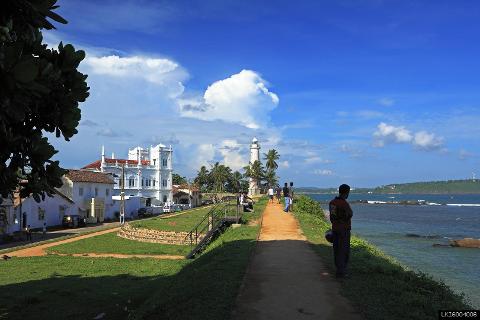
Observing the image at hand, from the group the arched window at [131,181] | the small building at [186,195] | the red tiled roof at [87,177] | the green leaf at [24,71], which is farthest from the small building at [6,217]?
the small building at [186,195]

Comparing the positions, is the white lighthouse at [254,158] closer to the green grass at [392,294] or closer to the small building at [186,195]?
the small building at [186,195]

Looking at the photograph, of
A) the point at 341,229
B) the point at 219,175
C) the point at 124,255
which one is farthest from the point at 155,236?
the point at 219,175

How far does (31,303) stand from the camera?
13594 mm

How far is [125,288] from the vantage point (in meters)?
15.8

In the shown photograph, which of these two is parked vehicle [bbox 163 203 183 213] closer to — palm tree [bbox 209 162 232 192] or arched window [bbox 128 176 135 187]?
arched window [bbox 128 176 135 187]

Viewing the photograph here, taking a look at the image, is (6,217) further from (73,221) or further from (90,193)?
(90,193)

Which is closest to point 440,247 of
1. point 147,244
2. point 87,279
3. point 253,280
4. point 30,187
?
point 147,244

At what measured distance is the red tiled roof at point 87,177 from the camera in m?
49.0

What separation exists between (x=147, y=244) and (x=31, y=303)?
16.1m

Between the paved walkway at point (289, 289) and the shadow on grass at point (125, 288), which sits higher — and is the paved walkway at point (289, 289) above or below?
above

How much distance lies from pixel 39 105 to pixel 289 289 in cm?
557

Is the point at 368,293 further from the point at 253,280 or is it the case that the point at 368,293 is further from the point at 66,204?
the point at 66,204

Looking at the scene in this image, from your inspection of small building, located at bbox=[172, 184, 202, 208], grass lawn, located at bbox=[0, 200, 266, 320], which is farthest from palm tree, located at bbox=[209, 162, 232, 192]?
grass lawn, located at bbox=[0, 200, 266, 320]

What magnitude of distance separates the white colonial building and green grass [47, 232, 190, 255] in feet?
117
